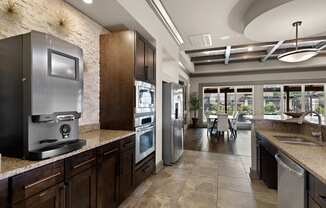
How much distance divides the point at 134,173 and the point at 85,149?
1142mm

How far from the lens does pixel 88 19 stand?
8.29 feet

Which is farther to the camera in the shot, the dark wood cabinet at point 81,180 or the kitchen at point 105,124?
the dark wood cabinet at point 81,180

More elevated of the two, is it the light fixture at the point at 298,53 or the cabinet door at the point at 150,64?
the light fixture at the point at 298,53

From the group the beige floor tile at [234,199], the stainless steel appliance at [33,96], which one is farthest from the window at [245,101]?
the stainless steel appliance at [33,96]

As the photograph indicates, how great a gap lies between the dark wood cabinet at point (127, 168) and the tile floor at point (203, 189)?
0.18 meters

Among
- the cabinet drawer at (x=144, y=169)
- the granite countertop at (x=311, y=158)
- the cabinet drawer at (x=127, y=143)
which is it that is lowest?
the cabinet drawer at (x=144, y=169)

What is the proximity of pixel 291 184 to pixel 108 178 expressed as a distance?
1.75 meters

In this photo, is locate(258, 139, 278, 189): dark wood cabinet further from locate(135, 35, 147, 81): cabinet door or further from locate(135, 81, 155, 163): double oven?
locate(135, 35, 147, 81): cabinet door

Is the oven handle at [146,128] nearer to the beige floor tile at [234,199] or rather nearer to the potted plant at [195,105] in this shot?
the beige floor tile at [234,199]

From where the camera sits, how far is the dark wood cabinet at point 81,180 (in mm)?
1419

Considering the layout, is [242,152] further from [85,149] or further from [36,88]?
[36,88]

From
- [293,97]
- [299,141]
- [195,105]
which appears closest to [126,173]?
[299,141]

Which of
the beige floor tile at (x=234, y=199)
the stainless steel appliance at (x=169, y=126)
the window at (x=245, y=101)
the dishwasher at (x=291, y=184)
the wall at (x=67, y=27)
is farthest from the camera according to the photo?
the window at (x=245, y=101)

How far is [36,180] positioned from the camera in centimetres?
116
